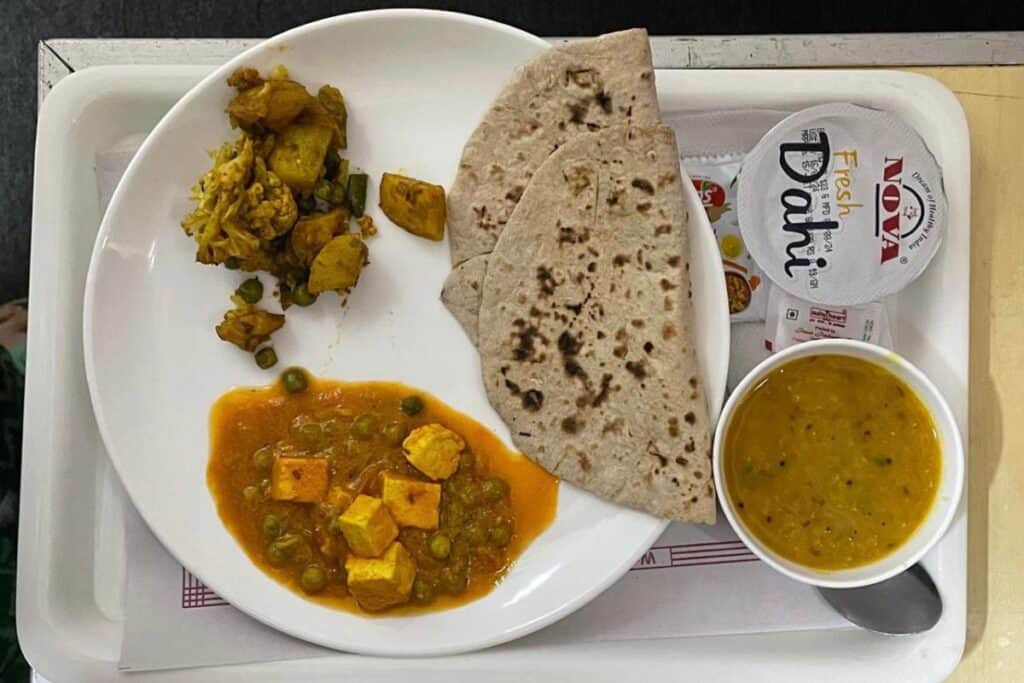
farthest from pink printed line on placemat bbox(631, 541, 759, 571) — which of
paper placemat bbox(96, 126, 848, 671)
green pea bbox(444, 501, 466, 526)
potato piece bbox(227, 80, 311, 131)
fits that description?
potato piece bbox(227, 80, 311, 131)

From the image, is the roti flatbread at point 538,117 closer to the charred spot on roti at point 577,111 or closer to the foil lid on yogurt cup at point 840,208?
the charred spot on roti at point 577,111

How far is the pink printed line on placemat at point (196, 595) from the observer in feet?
6.25

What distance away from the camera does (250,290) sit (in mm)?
1859

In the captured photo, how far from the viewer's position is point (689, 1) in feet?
8.71

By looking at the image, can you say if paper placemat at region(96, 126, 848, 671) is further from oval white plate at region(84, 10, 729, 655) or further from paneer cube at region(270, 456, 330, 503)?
paneer cube at region(270, 456, 330, 503)

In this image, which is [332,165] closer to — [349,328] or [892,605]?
[349,328]

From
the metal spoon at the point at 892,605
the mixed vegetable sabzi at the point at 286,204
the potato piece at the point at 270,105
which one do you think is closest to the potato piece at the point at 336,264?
the mixed vegetable sabzi at the point at 286,204

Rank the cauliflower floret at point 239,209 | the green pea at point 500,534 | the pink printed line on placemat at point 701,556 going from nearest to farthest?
the cauliflower floret at point 239,209 → the green pea at point 500,534 → the pink printed line on placemat at point 701,556

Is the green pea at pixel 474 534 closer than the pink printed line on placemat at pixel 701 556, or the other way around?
the green pea at pixel 474 534

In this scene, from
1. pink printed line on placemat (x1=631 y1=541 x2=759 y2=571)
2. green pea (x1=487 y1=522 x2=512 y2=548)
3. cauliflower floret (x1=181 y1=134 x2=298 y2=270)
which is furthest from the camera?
pink printed line on placemat (x1=631 y1=541 x2=759 y2=571)

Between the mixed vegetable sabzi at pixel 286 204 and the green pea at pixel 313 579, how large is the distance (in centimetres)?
41

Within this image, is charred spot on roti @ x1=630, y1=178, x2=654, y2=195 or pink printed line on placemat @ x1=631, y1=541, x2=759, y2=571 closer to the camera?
charred spot on roti @ x1=630, y1=178, x2=654, y2=195

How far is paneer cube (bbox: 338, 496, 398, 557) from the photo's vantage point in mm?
1780

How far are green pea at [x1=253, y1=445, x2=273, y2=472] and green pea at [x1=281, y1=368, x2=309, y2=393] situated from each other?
13cm
